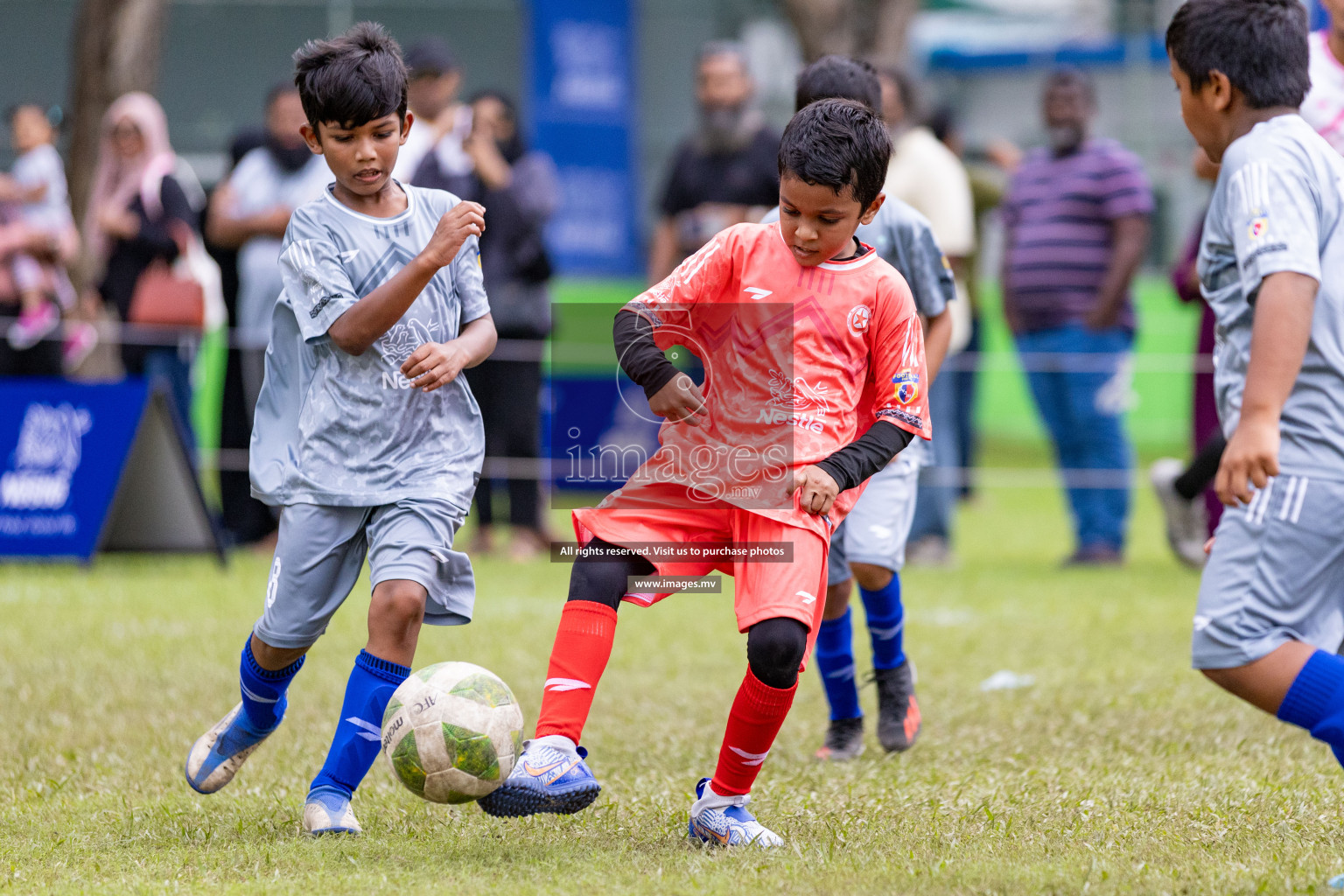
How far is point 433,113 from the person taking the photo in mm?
9750

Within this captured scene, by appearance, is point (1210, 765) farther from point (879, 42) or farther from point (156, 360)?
point (879, 42)

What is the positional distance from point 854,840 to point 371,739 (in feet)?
3.73

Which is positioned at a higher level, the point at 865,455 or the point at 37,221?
the point at 865,455

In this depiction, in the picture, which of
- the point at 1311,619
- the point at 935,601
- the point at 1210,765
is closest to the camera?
the point at 1311,619

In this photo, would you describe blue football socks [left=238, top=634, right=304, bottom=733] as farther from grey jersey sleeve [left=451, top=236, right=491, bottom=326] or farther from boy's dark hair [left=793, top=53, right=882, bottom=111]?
boy's dark hair [left=793, top=53, right=882, bottom=111]

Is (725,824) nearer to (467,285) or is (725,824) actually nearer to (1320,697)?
(1320,697)

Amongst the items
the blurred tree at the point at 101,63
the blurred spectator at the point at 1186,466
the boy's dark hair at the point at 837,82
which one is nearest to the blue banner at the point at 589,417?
the blurred spectator at the point at 1186,466

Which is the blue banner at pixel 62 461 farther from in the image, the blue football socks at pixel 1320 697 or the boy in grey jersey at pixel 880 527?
the blue football socks at pixel 1320 697

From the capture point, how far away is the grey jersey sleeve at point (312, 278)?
386cm

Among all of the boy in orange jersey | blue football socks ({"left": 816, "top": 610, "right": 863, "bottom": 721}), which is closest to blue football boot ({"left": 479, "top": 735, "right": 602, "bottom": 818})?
the boy in orange jersey

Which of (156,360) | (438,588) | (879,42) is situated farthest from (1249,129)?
(879,42)

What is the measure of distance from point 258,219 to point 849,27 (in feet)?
31.5

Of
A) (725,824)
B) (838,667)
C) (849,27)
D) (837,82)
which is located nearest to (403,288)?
(725,824)

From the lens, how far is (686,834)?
3.84 metres
